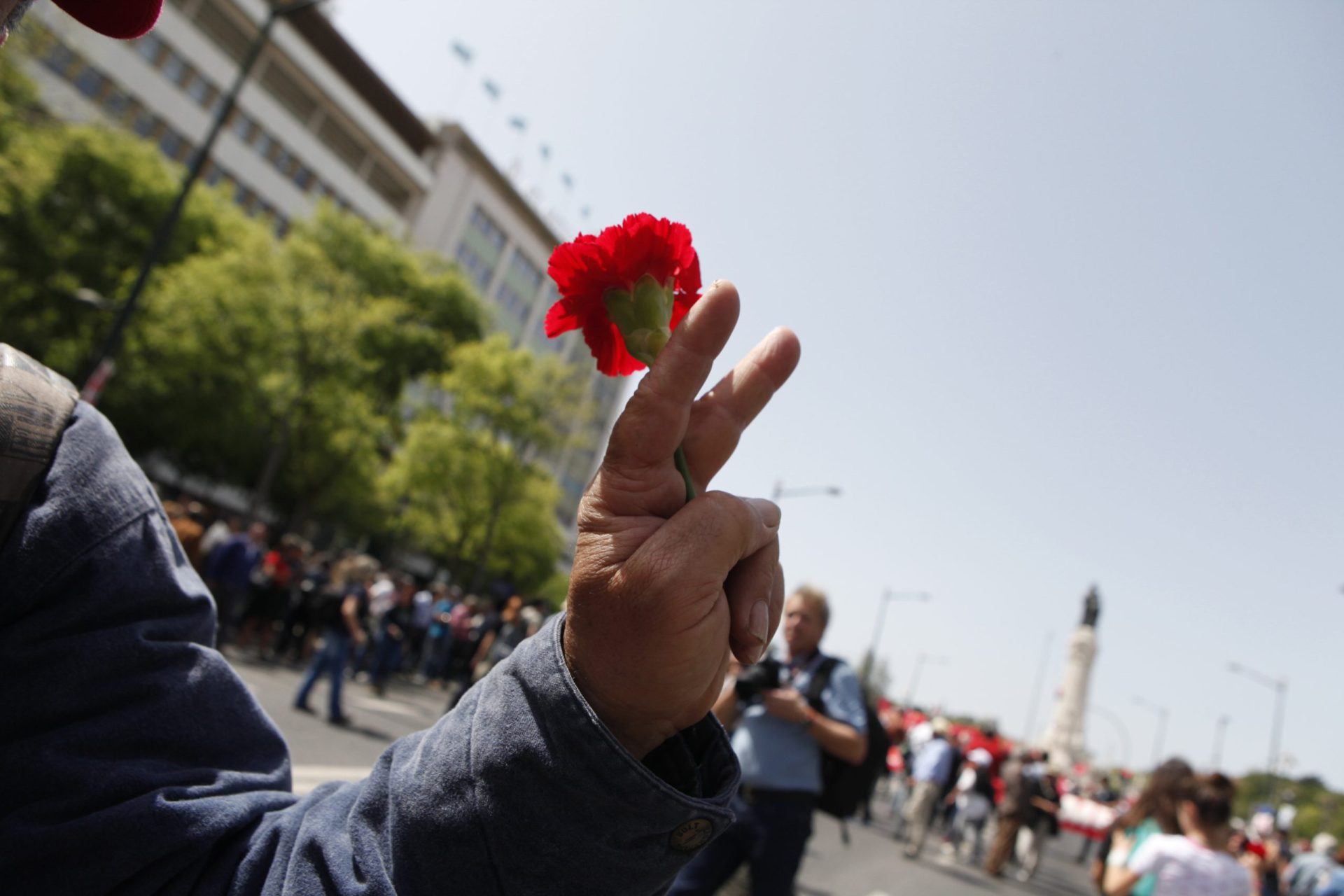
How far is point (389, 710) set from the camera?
41.8ft

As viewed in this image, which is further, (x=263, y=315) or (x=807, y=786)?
(x=263, y=315)

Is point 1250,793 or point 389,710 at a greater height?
point 1250,793

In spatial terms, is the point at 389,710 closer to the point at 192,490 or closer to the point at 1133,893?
the point at 1133,893

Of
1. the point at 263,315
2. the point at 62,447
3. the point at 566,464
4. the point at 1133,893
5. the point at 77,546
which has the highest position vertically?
the point at 566,464

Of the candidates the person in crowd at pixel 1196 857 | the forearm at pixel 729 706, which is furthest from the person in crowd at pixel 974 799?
the forearm at pixel 729 706

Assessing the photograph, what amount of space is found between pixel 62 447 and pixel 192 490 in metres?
40.9

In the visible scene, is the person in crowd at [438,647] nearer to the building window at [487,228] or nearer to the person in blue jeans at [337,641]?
the person in blue jeans at [337,641]

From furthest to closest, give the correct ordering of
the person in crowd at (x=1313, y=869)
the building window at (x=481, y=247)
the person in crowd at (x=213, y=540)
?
the building window at (x=481, y=247) < the person in crowd at (x=213, y=540) < the person in crowd at (x=1313, y=869)

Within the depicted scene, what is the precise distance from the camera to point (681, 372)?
917mm

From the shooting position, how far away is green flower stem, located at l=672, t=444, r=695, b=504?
3.19 ft

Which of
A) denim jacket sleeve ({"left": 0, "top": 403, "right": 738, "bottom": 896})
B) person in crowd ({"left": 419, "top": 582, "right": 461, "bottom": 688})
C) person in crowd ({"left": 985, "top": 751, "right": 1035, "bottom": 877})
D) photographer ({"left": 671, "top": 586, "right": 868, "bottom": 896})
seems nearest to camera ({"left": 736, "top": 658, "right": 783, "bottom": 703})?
photographer ({"left": 671, "top": 586, "right": 868, "bottom": 896})

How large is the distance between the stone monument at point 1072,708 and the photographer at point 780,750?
38.4 metres

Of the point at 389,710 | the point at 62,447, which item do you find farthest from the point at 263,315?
the point at 62,447

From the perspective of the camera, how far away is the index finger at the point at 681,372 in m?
0.92
